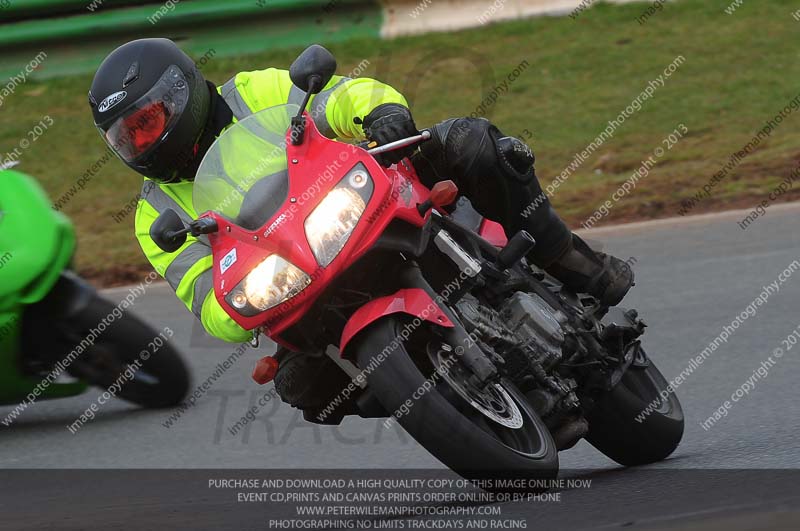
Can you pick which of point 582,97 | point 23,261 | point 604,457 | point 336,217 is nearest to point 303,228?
point 336,217

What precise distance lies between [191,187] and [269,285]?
95 cm

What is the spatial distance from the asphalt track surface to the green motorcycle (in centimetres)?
20

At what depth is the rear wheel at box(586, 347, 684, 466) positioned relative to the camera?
4422mm

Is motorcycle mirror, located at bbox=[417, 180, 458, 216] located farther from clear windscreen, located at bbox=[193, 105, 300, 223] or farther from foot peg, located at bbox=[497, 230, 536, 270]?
clear windscreen, located at bbox=[193, 105, 300, 223]

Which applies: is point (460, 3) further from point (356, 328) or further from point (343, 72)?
point (356, 328)

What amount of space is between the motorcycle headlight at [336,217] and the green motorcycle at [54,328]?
227 cm

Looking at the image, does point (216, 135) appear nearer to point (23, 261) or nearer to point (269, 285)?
point (269, 285)

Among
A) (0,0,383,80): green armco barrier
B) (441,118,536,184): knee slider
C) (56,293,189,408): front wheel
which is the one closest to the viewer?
(441,118,536,184): knee slider

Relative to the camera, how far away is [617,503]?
3623 millimetres

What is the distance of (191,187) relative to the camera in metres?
4.41

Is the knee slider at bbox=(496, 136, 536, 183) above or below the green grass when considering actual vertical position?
above

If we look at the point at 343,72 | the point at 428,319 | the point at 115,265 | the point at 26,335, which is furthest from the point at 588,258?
the point at 343,72

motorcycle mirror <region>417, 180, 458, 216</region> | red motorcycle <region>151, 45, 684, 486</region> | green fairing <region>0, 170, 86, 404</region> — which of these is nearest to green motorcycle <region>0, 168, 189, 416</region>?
green fairing <region>0, 170, 86, 404</region>

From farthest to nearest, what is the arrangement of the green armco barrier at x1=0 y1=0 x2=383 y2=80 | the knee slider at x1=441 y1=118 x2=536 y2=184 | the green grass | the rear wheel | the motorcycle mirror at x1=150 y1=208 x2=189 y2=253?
the green armco barrier at x1=0 y1=0 x2=383 y2=80 → the green grass → the rear wheel → the knee slider at x1=441 y1=118 x2=536 y2=184 → the motorcycle mirror at x1=150 y1=208 x2=189 y2=253
